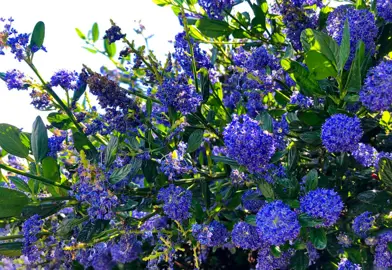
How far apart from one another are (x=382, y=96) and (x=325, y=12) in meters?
0.80

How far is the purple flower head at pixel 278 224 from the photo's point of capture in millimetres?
1499

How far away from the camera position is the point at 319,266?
2.81 meters

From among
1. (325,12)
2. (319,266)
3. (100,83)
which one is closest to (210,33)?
(325,12)

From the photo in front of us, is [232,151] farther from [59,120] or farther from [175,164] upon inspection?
[59,120]

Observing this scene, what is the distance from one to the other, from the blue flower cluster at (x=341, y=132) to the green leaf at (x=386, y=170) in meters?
0.16

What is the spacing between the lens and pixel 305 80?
1754mm

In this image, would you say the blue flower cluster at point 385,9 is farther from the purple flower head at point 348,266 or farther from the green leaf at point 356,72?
the purple flower head at point 348,266

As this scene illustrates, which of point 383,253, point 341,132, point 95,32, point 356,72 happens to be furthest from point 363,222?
point 95,32

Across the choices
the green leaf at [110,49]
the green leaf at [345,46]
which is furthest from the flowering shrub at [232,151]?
the green leaf at [110,49]

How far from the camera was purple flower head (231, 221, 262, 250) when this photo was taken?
1.78 metres

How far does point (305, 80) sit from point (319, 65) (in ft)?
0.35

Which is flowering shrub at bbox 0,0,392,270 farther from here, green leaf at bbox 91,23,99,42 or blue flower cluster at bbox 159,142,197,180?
green leaf at bbox 91,23,99,42

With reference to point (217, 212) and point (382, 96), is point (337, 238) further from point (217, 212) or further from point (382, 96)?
point (382, 96)

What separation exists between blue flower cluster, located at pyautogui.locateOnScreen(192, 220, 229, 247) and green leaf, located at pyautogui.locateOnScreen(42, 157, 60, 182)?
0.54m
